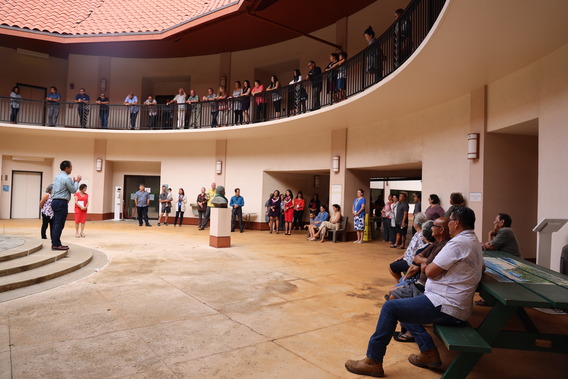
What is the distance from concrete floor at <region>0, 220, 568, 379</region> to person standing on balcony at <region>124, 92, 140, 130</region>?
10827mm

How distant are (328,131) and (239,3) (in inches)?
204

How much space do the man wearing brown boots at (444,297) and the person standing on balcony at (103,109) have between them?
641 inches

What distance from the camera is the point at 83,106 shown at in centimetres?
1619

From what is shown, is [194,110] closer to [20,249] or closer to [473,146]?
[20,249]

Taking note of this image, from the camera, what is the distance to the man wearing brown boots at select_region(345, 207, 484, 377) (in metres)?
2.80

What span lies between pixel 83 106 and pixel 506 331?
17844mm

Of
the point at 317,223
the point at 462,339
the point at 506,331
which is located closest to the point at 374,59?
the point at 317,223

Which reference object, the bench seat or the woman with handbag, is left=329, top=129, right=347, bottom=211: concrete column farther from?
the bench seat

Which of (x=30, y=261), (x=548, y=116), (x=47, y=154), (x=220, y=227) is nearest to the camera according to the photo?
(x=30, y=261)

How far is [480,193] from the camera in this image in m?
7.59

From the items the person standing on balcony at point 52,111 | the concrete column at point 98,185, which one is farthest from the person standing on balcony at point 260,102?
the person standing on balcony at point 52,111

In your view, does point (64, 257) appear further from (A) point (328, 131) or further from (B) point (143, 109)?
(B) point (143, 109)

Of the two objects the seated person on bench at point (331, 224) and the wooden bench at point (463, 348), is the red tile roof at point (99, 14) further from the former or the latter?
the wooden bench at point (463, 348)

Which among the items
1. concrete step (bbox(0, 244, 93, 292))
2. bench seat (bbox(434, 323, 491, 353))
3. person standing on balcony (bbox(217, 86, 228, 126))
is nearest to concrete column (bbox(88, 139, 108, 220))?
person standing on balcony (bbox(217, 86, 228, 126))
